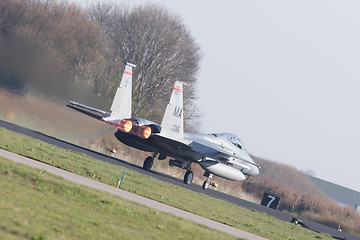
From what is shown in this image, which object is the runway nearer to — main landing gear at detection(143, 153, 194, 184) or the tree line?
main landing gear at detection(143, 153, 194, 184)

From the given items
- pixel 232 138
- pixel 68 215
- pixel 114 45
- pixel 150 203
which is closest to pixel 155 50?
pixel 114 45

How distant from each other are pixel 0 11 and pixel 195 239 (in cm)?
3052

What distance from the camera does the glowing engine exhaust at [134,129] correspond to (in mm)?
28969

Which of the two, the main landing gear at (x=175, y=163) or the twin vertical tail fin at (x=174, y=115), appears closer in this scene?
the twin vertical tail fin at (x=174, y=115)

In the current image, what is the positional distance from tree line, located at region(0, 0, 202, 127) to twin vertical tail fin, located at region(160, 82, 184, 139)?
9.37 m

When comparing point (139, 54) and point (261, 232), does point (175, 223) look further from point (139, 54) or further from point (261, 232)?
point (139, 54)

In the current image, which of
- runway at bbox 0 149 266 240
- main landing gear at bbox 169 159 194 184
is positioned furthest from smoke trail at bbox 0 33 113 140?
runway at bbox 0 149 266 240

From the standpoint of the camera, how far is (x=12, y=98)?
3369cm

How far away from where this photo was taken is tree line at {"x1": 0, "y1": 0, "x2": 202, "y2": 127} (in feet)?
128

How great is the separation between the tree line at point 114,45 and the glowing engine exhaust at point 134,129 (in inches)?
367

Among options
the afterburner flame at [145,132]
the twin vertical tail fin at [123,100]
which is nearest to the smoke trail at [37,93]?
the twin vertical tail fin at [123,100]

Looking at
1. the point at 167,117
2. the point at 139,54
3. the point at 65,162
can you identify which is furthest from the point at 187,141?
the point at 139,54

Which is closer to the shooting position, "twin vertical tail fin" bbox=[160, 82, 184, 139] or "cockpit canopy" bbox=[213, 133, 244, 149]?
"twin vertical tail fin" bbox=[160, 82, 184, 139]

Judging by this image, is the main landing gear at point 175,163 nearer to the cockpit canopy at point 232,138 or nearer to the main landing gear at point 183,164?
the main landing gear at point 183,164
